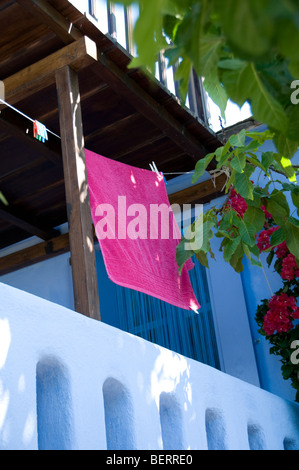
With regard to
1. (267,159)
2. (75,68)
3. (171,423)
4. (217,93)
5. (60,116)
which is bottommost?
(171,423)

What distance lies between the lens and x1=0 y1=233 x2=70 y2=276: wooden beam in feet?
21.2

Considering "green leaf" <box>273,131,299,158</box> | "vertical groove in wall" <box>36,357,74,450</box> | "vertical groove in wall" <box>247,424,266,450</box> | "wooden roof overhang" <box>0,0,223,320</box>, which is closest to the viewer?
"green leaf" <box>273,131,299,158</box>

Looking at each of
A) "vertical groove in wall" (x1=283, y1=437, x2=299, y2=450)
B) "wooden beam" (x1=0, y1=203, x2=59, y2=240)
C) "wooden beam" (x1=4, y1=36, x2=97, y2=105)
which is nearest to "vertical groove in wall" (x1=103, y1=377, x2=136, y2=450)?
"vertical groove in wall" (x1=283, y1=437, x2=299, y2=450)

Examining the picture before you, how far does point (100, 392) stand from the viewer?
9.30ft

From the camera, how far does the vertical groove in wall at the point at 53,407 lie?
257 cm

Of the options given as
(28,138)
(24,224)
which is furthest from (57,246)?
(28,138)

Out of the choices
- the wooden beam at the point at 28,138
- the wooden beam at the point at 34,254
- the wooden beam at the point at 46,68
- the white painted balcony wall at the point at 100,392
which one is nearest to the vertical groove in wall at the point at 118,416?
the white painted balcony wall at the point at 100,392

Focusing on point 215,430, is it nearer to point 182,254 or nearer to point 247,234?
point 182,254

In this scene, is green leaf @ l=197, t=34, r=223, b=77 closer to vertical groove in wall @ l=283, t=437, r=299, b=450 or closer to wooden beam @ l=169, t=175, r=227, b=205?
vertical groove in wall @ l=283, t=437, r=299, b=450

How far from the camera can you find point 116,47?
4.13 m

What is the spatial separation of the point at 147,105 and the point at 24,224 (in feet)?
7.10

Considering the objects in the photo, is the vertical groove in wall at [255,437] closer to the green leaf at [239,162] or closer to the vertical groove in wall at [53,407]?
the vertical groove in wall at [53,407]

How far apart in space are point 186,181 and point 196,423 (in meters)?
A: 2.86

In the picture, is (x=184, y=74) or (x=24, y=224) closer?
(x=184, y=74)
